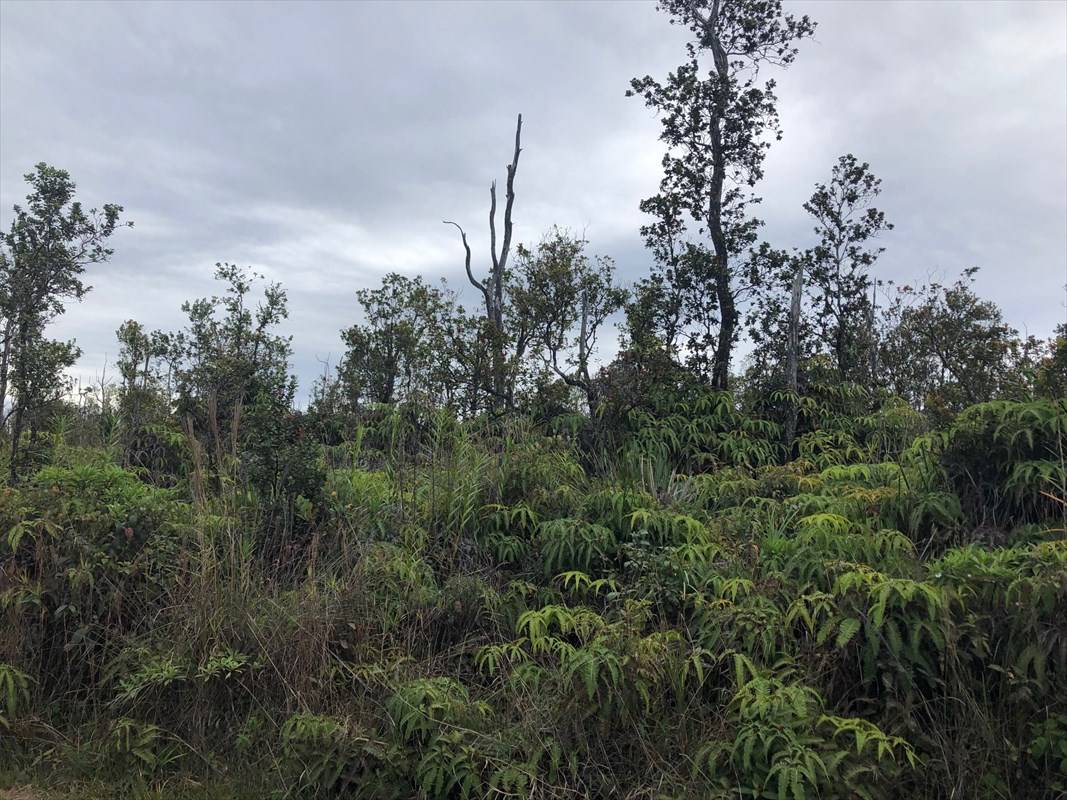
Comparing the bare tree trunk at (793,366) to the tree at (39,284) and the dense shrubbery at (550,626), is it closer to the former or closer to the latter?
the dense shrubbery at (550,626)

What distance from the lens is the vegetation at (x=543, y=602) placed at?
4.00 m

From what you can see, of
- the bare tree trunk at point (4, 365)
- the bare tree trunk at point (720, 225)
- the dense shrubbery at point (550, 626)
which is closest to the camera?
the dense shrubbery at point (550, 626)

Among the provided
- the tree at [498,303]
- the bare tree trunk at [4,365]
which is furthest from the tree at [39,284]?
the tree at [498,303]

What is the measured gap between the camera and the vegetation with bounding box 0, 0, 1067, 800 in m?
4.00

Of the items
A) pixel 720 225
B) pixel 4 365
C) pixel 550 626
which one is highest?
pixel 720 225

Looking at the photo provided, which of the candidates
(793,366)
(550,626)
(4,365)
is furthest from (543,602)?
(4,365)

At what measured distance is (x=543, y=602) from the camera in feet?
18.0

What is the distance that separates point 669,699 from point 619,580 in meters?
1.24

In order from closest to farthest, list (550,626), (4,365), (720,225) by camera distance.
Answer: (550,626) → (4,365) → (720,225)

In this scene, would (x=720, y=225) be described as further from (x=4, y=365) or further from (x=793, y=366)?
(x=4, y=365)

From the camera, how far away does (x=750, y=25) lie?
13.0 meters

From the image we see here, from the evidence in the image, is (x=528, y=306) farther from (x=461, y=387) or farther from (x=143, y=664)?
(x=143, y=664)

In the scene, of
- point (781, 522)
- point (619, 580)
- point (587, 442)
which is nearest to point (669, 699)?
point (619, 580)

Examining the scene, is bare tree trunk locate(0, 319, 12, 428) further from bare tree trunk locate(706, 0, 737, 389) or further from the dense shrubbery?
bare tree trunk locate(706, 0, 737, 389)
